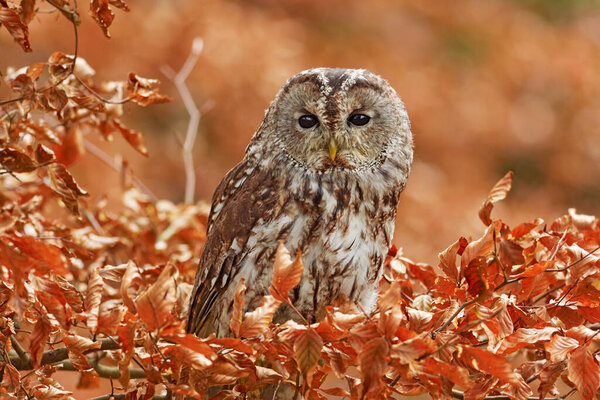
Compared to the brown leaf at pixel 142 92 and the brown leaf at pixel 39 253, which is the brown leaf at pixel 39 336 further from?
the brown leaf at pixel 142 92

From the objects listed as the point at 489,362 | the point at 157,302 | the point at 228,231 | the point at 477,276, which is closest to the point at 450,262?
the point at 477,276

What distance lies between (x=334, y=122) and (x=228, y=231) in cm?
45

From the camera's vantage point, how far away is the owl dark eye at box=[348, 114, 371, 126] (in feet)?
7.21

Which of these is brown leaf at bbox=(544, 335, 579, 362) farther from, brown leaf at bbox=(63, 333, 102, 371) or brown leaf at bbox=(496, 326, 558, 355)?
brown leaf at bbox=(63, 333, 102, 371)

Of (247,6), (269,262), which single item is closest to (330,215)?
(269,262)

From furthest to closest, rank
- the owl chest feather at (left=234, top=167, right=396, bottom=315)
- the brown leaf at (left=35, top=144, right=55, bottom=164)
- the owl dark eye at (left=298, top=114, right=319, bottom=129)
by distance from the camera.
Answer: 1. the owl dark eye at (left=298, top=114, right=319, bottom=129)
2. the owl chest feather at (left=234, top=167, right=396, bottom=315)
3. the brown leaf at (left=35, top=144, right=55, bottom=164)

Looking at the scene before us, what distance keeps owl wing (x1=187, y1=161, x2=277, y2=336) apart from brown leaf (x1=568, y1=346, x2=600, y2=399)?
1007mm

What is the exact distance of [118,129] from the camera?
7.00ft

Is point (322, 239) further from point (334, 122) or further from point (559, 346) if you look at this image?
point (559, 346)

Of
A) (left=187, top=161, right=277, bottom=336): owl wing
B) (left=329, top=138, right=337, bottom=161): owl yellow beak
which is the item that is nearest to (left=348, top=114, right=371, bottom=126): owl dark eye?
(left=329, top=138, right=337, bottom=161): owl yellow beak

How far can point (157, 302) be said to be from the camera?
3.90 feet

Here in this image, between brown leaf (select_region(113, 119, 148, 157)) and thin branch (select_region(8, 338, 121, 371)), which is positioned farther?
brown leaf (select_region(113, 119, 148, 157))

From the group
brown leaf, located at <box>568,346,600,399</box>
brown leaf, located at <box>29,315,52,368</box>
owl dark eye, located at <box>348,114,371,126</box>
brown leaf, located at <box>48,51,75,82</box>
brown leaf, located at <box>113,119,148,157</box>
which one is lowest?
brown leaf, located at <box>29,315,52,368</box>

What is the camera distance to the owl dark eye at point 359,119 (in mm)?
2199
